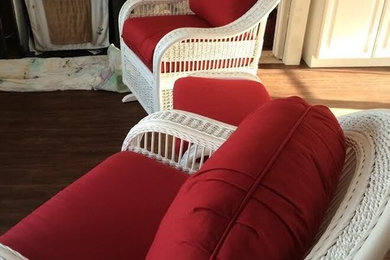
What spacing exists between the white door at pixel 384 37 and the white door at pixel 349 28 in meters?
0.03

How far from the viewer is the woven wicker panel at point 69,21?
305 cm

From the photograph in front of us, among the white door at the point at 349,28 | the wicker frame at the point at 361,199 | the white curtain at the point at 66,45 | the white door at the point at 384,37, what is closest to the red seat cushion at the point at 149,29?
the white curtain at the point at 66,45

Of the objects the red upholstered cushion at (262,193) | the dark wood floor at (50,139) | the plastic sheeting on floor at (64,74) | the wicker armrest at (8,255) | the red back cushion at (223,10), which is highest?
the red upholstered cushion at (262,193)

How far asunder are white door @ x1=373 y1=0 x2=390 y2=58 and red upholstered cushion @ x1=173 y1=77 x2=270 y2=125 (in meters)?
1.70

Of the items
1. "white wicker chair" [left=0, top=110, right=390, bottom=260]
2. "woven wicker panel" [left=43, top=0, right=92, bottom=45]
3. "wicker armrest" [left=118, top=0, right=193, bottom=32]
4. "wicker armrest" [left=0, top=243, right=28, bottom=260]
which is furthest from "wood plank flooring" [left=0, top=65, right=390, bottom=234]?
"white wicker chair" [left=0, top=110, right=390, bottom=260]

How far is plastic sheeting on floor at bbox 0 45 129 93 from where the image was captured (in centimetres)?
266

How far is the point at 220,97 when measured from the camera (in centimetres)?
158

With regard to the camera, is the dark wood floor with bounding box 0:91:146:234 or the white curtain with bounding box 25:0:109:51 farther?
the white curtain with bounding box 25:0:109:51

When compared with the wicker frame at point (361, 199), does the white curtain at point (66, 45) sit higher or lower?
lower

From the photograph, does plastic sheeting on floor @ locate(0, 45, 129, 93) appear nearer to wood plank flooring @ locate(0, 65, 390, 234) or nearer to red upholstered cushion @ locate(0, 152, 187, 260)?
wood plank flooring @ locate(0, 65, 390, 234)

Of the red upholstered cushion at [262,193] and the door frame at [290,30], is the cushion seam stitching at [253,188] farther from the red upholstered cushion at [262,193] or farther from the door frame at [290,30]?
the door frame at [290,30]

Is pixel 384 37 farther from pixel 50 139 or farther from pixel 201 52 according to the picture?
pixel 50 139

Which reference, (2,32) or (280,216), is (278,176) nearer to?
(280,216)

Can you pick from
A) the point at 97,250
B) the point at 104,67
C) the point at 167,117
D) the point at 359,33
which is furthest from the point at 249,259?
the point at 359,33
